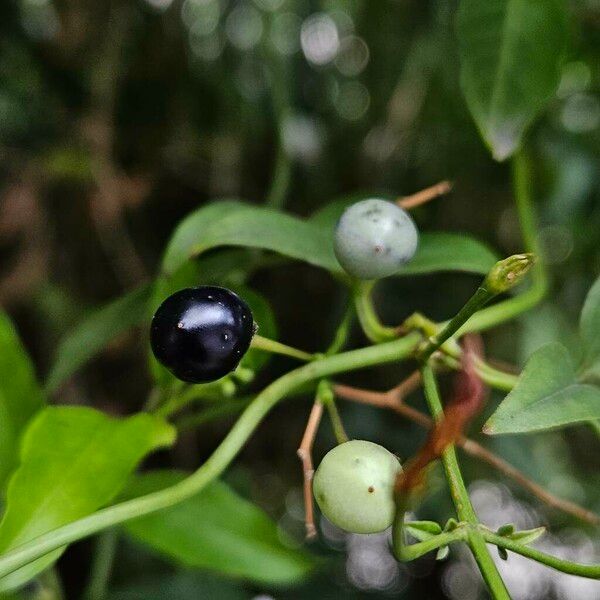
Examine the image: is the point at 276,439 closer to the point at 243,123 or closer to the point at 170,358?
the point at 243,123

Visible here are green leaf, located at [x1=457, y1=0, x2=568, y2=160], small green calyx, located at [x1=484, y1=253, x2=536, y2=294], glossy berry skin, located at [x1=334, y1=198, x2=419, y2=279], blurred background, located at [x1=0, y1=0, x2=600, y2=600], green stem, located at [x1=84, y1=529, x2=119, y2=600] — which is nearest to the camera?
small green calyx, located at [x1=484, y1=253, x2=536, y2=294]

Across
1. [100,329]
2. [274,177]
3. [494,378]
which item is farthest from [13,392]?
[274,177]

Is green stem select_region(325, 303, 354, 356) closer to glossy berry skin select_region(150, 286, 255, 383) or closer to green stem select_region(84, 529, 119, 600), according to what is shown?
glossy berry skin select_region(150, 286, 255, 383)

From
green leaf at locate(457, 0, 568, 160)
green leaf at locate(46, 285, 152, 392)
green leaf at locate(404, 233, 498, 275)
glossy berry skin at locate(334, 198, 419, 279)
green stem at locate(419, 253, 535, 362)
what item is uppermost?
green leaf at locate(457, 0, 568, 160)

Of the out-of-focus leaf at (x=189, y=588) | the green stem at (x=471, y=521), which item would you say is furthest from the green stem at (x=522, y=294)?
the out-of-focus leaf at (x=189, y=588)

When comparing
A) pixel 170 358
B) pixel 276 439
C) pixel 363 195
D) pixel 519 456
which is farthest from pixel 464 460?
pixel 170 358

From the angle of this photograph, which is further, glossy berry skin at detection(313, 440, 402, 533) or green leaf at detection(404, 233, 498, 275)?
green leaf at detection(404, 233, 498, 275)

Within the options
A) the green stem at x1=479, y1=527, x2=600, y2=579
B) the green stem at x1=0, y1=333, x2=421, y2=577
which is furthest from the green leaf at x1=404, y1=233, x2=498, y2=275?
the green stem at x1=479, y1=527, x2=600, y2=579
